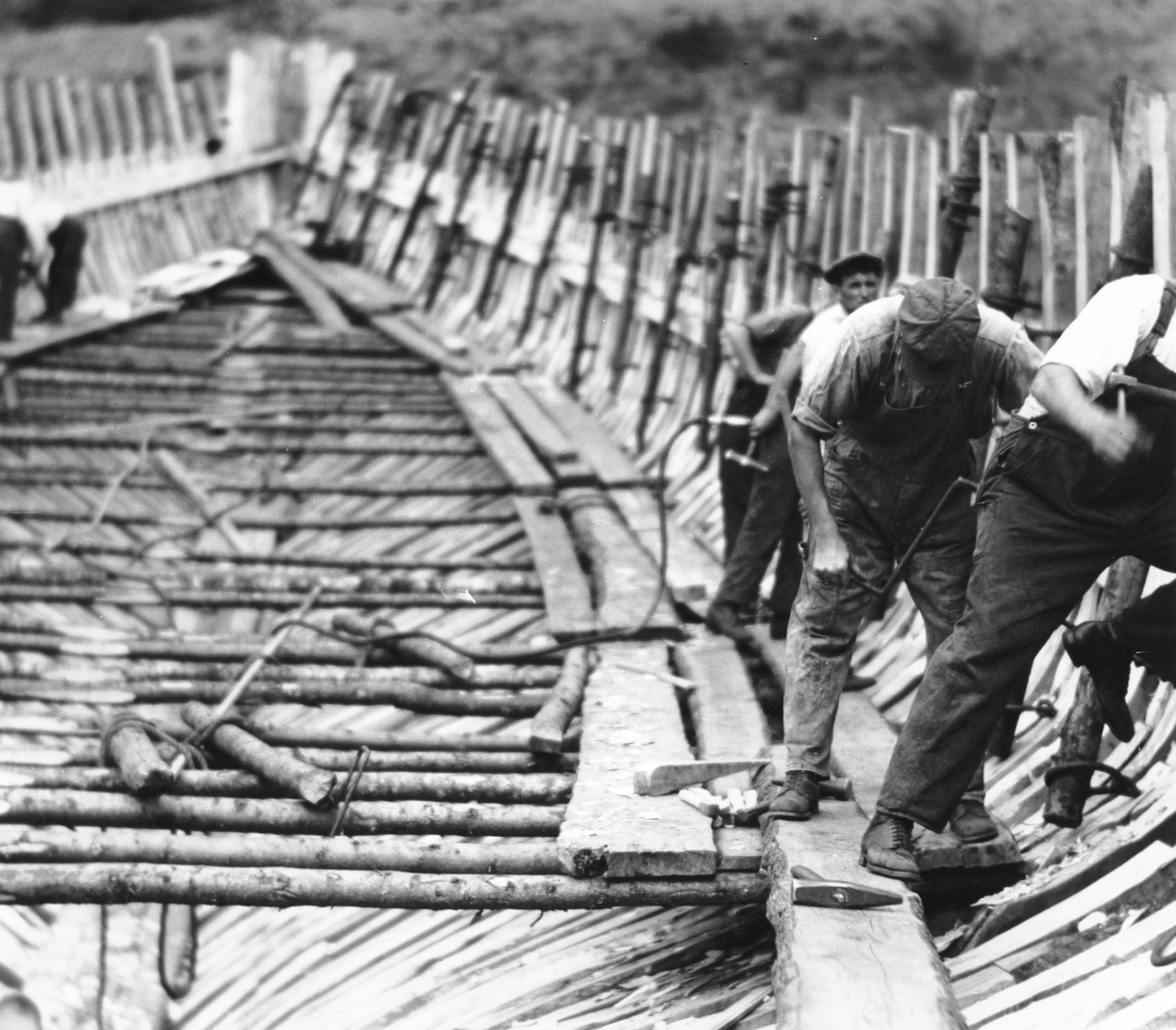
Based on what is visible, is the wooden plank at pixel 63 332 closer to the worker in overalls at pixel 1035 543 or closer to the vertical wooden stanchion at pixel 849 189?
the vertical wooden stanchion at pixel 849 189

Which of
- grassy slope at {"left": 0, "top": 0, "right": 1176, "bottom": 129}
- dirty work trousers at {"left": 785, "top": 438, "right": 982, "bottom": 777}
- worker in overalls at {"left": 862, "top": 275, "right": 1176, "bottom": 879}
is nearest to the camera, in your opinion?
worker in overalls at {"left": 862, "top": 275, "right": 1176, "bottom": 879}

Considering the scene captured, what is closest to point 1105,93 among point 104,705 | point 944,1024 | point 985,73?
point 985,73

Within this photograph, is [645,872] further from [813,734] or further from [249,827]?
[249,827]

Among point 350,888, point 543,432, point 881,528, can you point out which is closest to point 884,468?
point 881,528

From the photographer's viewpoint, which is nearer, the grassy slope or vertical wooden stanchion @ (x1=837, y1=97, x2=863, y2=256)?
vertical wooden stanchion @ (x1=837, y1=97, x2=863, y2=256)

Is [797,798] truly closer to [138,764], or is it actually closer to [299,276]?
[138,764]

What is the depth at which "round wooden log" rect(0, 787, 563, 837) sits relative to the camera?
4684 millimetres

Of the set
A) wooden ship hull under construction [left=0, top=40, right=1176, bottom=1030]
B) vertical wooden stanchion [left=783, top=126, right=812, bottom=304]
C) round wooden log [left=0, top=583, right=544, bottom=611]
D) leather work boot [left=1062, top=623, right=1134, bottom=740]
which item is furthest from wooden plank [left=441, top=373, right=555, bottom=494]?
leather work boot [left=1062, top=623, right=1134, bottom=740]

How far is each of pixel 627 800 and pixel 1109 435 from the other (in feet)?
5.20

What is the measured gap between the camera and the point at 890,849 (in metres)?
4.12

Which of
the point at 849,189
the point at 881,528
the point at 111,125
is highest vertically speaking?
the point at 111,125

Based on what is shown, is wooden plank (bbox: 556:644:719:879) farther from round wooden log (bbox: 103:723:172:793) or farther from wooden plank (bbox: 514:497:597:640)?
round wooden log (bbox: 103:723:172:793)

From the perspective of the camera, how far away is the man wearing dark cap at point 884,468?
4.39 metres

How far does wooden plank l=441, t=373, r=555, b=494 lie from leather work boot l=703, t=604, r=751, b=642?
1742 mm
